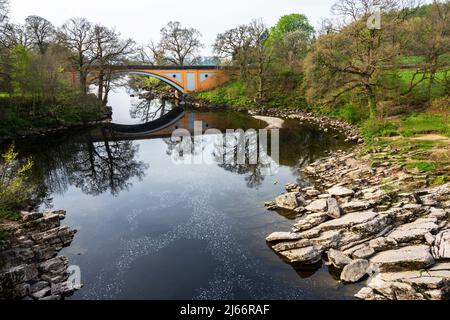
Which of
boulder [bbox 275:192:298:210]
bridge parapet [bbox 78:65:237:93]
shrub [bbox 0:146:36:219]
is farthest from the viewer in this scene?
bridge parapet [bbox 78:65:237:93]

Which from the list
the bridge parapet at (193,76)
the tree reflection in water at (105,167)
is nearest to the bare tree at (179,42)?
the bridge parapet at (193,76)

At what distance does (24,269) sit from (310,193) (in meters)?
15.9

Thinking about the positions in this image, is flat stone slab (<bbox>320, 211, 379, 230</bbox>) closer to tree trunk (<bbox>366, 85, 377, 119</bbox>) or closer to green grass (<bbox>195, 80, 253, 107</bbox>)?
tree trunk (<bbox>366, 85, 377, 119</bbox>)

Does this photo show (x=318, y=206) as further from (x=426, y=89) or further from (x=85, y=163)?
(x=426, y=89)

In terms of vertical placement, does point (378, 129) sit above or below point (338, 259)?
above

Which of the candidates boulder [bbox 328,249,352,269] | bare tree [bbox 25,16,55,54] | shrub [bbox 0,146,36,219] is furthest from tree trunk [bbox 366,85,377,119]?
bare tree [bbox 25,16,55,54]

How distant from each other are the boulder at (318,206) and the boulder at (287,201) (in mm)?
973

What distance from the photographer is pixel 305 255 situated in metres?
15.7

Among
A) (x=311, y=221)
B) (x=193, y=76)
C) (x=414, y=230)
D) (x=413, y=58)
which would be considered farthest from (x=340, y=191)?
(x=193, y=76)

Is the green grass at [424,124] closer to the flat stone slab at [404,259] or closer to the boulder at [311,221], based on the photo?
the boulder at [311,221]

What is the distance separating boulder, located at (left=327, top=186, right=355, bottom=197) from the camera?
20.8 metres

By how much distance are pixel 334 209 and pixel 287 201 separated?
11.1 feet

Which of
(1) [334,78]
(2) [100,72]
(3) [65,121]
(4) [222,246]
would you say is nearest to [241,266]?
(4) [222,246]
